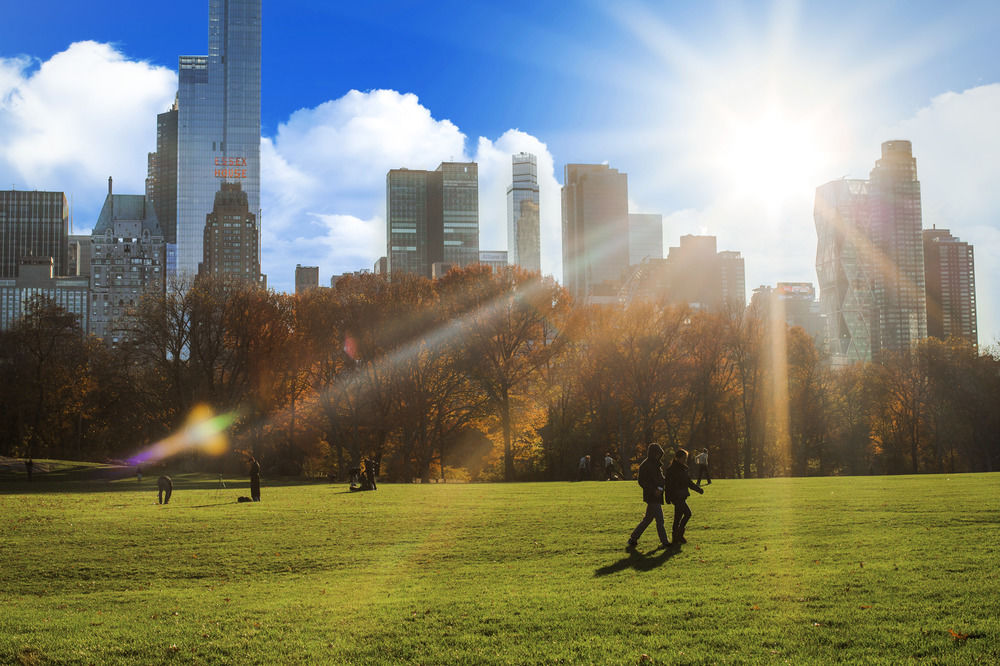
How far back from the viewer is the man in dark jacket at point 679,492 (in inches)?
697

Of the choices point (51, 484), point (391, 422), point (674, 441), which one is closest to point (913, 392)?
point (674, 441)

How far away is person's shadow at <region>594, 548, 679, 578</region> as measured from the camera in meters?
15.3

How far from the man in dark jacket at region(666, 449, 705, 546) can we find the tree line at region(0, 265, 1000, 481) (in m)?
42.1

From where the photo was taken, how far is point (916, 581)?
1280 cm

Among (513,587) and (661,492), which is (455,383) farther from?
(513,587)

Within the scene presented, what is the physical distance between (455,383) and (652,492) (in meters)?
44.7

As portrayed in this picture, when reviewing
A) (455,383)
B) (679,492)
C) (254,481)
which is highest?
(455,383)

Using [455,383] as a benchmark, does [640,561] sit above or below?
below

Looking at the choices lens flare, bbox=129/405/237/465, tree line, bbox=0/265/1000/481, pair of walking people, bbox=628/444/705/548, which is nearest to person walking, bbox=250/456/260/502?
pair of walking people, bbox=628/444/705/548

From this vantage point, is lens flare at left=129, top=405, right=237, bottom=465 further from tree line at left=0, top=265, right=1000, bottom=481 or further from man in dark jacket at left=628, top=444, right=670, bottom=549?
man in dark jacket at left=628, top=444, right=670, bottom=549

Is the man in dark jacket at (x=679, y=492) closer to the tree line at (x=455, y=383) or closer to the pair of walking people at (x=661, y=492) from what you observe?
the pair of walking people at (x=661, y=492)

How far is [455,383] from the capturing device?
61656mm

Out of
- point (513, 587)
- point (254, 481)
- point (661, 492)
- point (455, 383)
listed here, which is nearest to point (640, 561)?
point (661, 492)

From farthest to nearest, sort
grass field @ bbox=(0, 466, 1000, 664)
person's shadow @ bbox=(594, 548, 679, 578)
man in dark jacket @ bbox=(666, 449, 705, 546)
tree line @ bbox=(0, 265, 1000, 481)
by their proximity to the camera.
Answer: tree line @ bbox=(0, 265, 1000, 481) < man in dark jacket @ bbox=(666, 449, 705, 546) < person's shadow @ bbox=(594, 548, 679, 578) < grass field @ bbox=(0, 466, 1000, 664)
